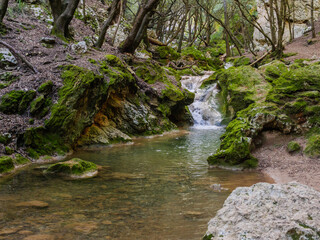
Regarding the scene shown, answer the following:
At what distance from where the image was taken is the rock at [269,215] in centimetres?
238

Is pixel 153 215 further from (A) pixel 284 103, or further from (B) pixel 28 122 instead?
(A) pixel 284 103

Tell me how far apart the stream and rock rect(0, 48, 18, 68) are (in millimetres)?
3793

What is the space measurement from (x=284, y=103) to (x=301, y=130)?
1015 mm

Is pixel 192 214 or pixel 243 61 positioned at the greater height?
pixel 243 61

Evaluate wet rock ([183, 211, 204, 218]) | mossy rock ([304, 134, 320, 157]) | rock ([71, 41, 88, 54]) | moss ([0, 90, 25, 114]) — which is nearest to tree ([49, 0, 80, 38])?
rock ([71, 41, 88, 54])

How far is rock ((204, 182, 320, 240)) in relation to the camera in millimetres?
2383

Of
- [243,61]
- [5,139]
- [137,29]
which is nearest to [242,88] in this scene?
[137,29]

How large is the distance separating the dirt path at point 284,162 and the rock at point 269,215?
2.55 m

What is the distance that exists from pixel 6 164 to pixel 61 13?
346 inches

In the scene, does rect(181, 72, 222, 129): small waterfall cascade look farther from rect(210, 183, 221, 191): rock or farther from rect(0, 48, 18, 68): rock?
rect(210, 183, 221, 191): rock

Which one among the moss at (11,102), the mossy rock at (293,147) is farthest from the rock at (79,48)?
the mossy rock at (293,147)

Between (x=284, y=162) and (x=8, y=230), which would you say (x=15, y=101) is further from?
(x=284, y=162)

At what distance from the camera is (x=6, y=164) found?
609cm

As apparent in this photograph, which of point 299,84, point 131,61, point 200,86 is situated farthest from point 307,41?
point 299,84
